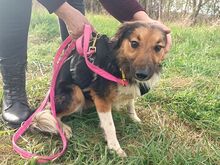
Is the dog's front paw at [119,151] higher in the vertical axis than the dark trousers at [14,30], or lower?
lower

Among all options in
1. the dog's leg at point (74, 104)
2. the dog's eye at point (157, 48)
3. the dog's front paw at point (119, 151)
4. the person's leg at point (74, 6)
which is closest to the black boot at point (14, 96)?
the dog's leg at point (74, 104)

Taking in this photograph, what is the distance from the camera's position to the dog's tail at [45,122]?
2.65 m

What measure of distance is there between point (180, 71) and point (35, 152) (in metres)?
2.10

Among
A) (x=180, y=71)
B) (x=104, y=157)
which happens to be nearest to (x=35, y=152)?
(x=104, y=157)

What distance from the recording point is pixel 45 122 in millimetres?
2656

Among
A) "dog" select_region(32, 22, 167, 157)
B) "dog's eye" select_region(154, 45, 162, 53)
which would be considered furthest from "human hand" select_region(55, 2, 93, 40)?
"dog's eye" select_region(154, 45, 162, 53)

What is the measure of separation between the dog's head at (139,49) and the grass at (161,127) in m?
0.54

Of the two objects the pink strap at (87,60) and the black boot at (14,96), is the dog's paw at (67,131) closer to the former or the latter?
the black boot at (14,96)

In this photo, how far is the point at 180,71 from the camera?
4.07 meters

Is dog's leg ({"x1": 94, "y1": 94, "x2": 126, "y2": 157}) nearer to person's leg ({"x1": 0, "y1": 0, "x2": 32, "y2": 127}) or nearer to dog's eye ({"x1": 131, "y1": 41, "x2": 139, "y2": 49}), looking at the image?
dog's eye ({"x1": 131, "y1": 41, "x2": 139, "y2": 49})

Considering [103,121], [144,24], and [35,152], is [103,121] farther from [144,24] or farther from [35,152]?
[144,24]

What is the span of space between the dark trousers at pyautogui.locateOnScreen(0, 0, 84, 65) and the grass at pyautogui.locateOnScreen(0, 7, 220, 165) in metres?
0.57

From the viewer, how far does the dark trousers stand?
2.64 meters

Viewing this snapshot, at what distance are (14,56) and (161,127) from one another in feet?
4.23
